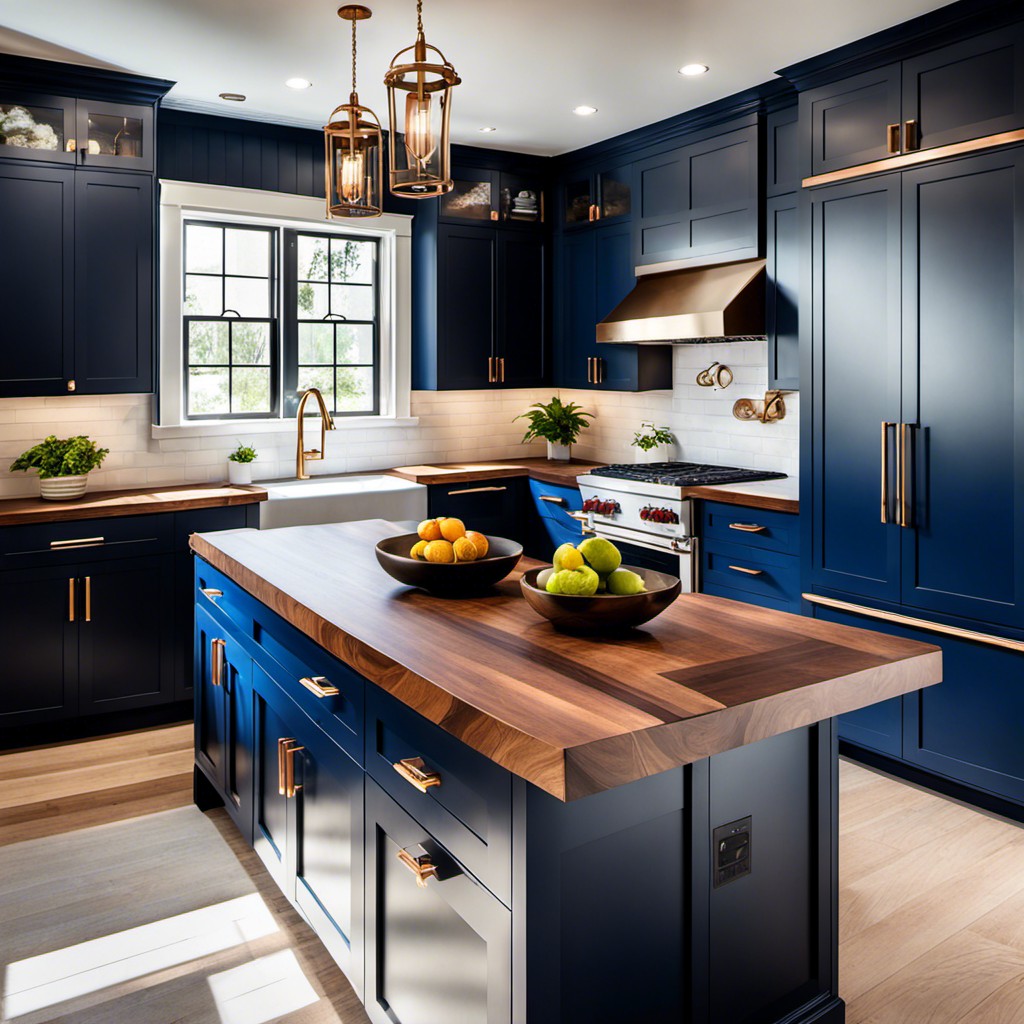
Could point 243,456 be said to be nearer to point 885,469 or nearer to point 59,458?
point 59,458

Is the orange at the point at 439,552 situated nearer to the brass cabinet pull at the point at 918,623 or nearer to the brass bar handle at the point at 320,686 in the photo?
the brass bar handle at the point at 320,686

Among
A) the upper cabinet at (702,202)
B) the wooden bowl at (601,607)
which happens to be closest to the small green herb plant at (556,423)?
the upper cabinet at (702,202)

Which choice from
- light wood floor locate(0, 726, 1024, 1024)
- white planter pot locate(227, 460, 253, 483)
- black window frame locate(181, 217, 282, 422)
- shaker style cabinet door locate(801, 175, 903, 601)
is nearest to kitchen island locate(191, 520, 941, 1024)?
light wood floor locate(0, 726, 1024, 1024)

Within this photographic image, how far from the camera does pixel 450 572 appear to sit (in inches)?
92.7

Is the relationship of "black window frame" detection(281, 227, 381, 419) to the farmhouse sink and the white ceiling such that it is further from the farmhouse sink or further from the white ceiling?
the white ceiling

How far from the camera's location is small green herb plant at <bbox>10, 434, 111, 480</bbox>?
14.1ft

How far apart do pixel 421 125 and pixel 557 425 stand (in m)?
3.80

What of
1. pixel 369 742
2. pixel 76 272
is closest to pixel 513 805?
pixel 369 742

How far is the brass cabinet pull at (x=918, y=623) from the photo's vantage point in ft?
10.9

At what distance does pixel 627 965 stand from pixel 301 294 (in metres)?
4.56

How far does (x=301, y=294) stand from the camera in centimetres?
548

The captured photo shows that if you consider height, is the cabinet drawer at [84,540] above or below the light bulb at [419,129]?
below

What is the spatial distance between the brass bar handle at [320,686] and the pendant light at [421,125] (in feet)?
4.00

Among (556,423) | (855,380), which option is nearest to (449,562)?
(855,380)
